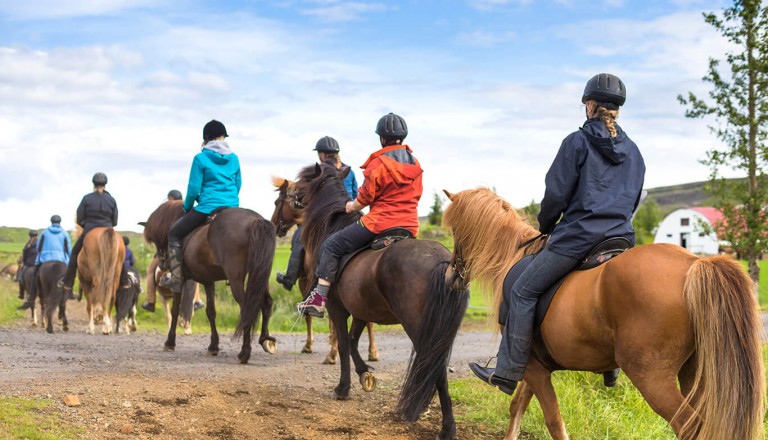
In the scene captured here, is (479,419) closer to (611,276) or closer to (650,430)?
(650,430)

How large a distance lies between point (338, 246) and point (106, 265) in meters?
8.86

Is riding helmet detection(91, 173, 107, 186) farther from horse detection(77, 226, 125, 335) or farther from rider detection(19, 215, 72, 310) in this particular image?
rider detection(19, 215, 72, 310)

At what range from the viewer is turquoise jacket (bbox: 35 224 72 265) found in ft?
61.8

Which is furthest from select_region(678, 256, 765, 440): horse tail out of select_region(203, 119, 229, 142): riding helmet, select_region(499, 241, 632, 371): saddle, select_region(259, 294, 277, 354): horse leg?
select_region(203, 119, 229, 142): riding helmet

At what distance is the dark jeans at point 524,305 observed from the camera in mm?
5594

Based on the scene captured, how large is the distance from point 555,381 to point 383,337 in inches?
344

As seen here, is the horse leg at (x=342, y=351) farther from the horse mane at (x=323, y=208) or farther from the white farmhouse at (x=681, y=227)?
the white farmhouse at (x=681, y=227)

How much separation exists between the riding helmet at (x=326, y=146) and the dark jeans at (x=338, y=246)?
3.35 meters

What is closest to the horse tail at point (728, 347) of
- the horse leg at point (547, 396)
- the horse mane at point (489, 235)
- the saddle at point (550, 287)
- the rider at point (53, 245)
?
the saddle at point (550, 287)

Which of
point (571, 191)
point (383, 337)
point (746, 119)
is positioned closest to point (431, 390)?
point (571, 191)

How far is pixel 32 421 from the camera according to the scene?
21.4 ft

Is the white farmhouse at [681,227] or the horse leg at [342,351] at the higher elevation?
the white farmhouse at [681,227]

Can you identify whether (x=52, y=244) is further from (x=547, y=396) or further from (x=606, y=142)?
(x=606, y=142)

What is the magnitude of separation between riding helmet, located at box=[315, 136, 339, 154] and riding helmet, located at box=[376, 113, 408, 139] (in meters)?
3.32
